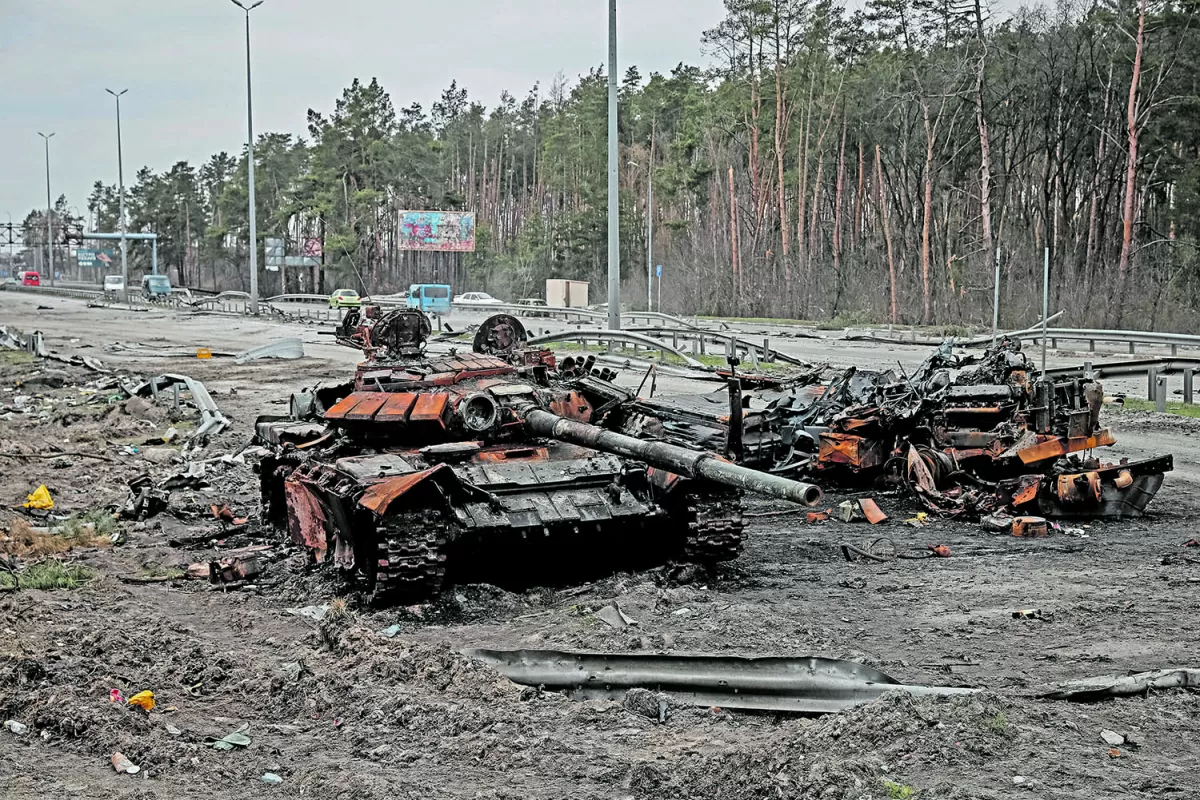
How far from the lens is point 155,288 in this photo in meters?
70.8

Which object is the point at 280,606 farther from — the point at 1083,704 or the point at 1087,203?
the point at 1087,203

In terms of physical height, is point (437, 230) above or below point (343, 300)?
above

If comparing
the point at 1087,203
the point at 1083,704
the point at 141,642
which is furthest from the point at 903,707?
the point at 1087,203

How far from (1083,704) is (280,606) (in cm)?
592

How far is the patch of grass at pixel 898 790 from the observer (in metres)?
5.43

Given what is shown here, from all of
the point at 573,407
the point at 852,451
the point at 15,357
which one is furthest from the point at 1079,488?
the point at 15,357

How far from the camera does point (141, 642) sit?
8398mm

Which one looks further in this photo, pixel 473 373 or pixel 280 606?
pixel 473 373

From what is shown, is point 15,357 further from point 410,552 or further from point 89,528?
point 410,552

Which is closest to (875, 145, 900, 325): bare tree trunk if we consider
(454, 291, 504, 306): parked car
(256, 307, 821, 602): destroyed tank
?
(454, 291, 504, 306): parked car

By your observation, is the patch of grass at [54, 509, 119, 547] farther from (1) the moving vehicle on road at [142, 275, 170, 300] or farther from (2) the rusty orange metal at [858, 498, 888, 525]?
(1) the moving vehicle on road at [142, 275, 170, 300]

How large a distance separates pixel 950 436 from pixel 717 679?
282 inches

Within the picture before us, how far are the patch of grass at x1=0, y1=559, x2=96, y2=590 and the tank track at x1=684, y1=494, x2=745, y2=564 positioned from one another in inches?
191

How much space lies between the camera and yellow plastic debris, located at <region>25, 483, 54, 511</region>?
13.9 metres
